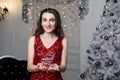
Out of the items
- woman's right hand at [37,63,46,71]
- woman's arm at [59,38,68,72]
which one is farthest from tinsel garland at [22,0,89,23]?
woman's right hand at [37,63,46,71]

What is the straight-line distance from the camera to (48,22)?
5.82 feet

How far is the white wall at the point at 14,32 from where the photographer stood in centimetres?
766

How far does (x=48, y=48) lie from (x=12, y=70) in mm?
2296

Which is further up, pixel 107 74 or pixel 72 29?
pixel 72 29

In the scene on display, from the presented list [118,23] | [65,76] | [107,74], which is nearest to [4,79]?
[107,74]

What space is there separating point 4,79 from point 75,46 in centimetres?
331

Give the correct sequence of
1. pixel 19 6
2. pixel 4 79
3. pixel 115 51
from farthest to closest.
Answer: pixel 19 6 < pixel 115 51 < pixel 4 79

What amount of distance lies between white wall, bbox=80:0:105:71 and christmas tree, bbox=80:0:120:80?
0.98 metres

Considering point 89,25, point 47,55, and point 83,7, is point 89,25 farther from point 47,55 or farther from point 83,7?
point 47,55

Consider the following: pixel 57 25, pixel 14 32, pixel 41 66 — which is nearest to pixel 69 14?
pixel 14 32

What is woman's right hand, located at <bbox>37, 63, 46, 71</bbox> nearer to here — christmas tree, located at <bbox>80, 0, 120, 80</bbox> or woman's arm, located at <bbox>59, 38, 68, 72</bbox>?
woman's arm, located at <bbox>59, 38, 68, 72</bbox>

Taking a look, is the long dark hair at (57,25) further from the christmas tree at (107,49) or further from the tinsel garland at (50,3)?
the tinsel garland at (50,3)

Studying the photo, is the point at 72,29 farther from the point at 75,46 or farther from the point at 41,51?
the point at 41,51

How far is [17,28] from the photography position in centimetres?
774
